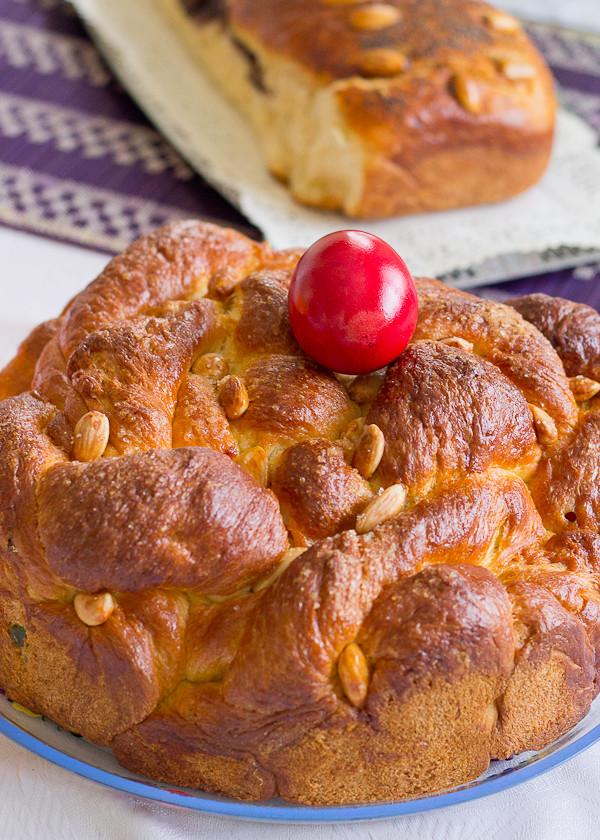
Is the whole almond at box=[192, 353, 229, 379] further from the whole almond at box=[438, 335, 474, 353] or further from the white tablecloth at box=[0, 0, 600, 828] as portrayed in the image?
the white tablecloth at box=[0, 0, 600, 828]

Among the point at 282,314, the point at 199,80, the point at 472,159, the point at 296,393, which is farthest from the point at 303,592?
the point at 199,80

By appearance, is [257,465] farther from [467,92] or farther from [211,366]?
[467,92]

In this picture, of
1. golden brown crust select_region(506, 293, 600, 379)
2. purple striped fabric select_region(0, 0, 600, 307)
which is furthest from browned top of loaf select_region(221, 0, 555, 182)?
golden brown crust select_region(506, 293, 600, 379)

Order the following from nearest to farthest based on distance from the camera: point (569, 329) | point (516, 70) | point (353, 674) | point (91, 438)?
point (353, 674), point (91, 438), point (569, 329), point (516, 70)

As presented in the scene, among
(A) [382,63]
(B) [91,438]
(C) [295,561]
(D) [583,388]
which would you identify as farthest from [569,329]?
(A) [382,63]

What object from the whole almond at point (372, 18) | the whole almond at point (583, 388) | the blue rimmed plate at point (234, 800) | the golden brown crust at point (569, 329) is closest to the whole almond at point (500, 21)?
the whole almond at point (372, 18)

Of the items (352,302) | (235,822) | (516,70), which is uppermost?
(352,302)
